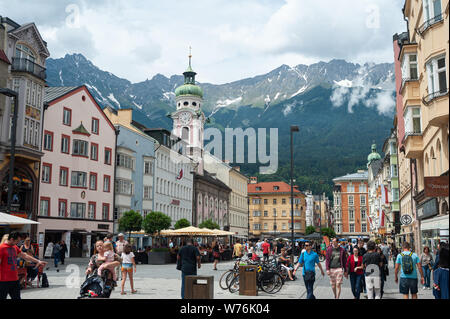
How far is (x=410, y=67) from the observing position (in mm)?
27875

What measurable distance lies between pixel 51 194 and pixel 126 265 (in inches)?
1135

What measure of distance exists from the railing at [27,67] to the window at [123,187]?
15.8 meters

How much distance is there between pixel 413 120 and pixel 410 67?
286cm

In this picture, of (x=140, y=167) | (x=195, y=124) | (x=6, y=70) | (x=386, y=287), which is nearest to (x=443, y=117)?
(x=386, y=287)

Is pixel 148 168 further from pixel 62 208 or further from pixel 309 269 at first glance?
pixel 309 269

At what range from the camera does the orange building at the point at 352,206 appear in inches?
5866

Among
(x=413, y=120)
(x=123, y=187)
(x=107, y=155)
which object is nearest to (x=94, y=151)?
(x=107, y=155)

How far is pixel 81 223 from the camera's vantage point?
156 feet

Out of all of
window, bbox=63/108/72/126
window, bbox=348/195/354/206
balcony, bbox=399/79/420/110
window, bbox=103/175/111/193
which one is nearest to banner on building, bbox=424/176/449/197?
balcony, bbox=399/79/420/110

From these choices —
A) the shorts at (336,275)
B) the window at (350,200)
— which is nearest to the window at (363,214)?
the window at (350,200)

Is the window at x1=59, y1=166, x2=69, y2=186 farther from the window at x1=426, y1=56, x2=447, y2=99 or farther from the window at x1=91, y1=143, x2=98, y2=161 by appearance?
the window at x1=426, y1=56, x2=447, y2=99

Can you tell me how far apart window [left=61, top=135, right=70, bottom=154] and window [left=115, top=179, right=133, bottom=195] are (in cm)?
799

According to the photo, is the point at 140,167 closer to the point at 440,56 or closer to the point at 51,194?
the point at 51,194
